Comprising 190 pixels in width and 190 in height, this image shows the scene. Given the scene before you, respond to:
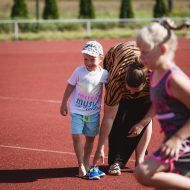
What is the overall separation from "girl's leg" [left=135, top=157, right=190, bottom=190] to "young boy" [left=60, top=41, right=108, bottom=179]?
223cm

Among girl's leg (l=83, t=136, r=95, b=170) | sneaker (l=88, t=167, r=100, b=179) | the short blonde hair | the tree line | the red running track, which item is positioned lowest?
the tree line

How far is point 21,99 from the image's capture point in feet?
43.0

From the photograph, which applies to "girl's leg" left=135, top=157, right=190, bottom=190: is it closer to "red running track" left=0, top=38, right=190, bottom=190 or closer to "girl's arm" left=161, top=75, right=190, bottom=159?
"girl's arm" left=161, top=75, right=190, bottom=159

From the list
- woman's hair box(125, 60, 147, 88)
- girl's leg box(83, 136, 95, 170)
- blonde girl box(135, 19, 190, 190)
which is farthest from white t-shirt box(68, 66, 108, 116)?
blonde girl box(135, 19, 190, 190)

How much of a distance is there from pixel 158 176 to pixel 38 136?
487 centimetres

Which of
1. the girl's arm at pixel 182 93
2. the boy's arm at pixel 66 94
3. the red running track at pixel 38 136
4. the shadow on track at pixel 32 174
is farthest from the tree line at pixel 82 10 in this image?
the girl's arm at pixel 182 93

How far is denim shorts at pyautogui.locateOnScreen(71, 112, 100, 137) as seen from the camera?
694 centimetres

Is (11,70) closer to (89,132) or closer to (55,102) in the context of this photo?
(55,102)

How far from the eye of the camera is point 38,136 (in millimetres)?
9430

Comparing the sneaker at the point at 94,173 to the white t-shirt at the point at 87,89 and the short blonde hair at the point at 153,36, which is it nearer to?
the white t-shirt at the point at 87,89

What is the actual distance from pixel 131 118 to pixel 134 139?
10.9 inches

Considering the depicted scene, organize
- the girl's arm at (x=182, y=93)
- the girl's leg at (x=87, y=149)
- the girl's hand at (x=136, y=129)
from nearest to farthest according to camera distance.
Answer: the girl's arm at (x=182, y=93) < the girl's hand at (x=136, y=129) < the girl's leg at (x=87, y=149)

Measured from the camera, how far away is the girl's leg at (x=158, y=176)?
4715 millimetres

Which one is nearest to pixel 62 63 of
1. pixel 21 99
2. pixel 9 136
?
pixel 21 99
